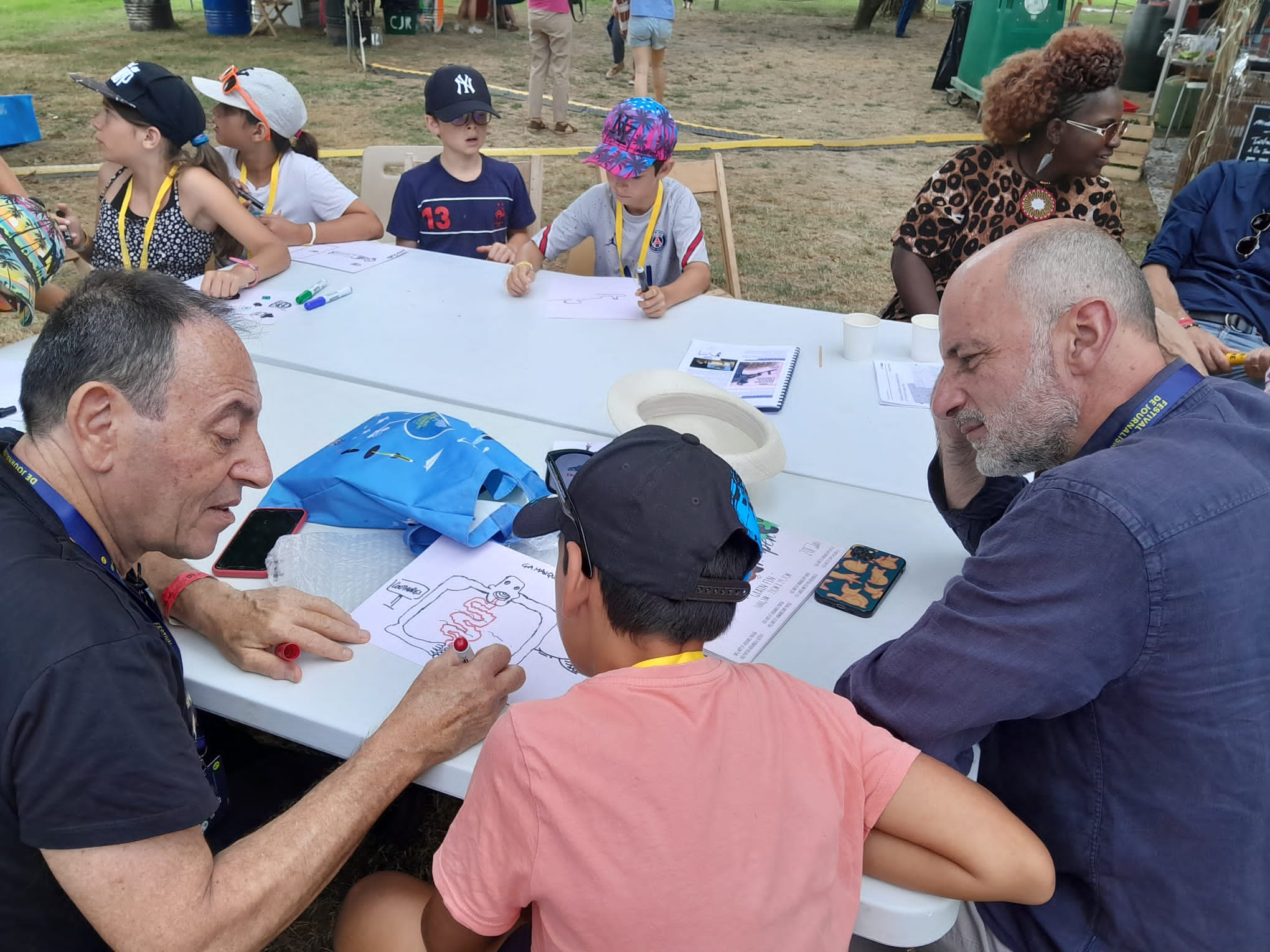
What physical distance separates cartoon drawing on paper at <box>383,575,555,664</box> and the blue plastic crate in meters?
8.59

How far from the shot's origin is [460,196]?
387cm

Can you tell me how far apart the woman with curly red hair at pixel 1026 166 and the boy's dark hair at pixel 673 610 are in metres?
2.41

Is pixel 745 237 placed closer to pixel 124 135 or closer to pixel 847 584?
pixel 124 135

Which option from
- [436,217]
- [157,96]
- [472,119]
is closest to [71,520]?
[157,96]

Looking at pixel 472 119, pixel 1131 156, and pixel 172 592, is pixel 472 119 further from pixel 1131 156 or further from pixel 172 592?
pixel 1131 156

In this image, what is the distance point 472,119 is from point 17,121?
258 inches

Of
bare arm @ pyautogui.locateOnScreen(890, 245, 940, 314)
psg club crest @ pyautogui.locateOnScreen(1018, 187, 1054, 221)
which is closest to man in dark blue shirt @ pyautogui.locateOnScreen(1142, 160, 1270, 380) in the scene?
psg club crest @ pyautogui.locateOnScreen(1018, 187, 1054, 221)

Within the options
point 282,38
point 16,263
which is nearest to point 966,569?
point 16,263

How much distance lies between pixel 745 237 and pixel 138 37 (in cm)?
1211

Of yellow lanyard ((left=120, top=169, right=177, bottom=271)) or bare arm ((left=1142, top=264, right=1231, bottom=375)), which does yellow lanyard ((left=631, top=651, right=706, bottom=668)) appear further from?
yellow lanyard ((left=120, top=169, right=177, bottom=271))

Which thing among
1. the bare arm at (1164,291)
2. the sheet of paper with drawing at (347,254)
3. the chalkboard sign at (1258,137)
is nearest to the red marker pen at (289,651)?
the sheet of paper with drawing at (347,254)

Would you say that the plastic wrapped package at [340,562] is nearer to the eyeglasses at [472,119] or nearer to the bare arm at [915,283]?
the bare arm at [915,283]

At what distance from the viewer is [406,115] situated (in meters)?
9.95

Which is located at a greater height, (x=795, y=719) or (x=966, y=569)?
(x=966, y=569)
